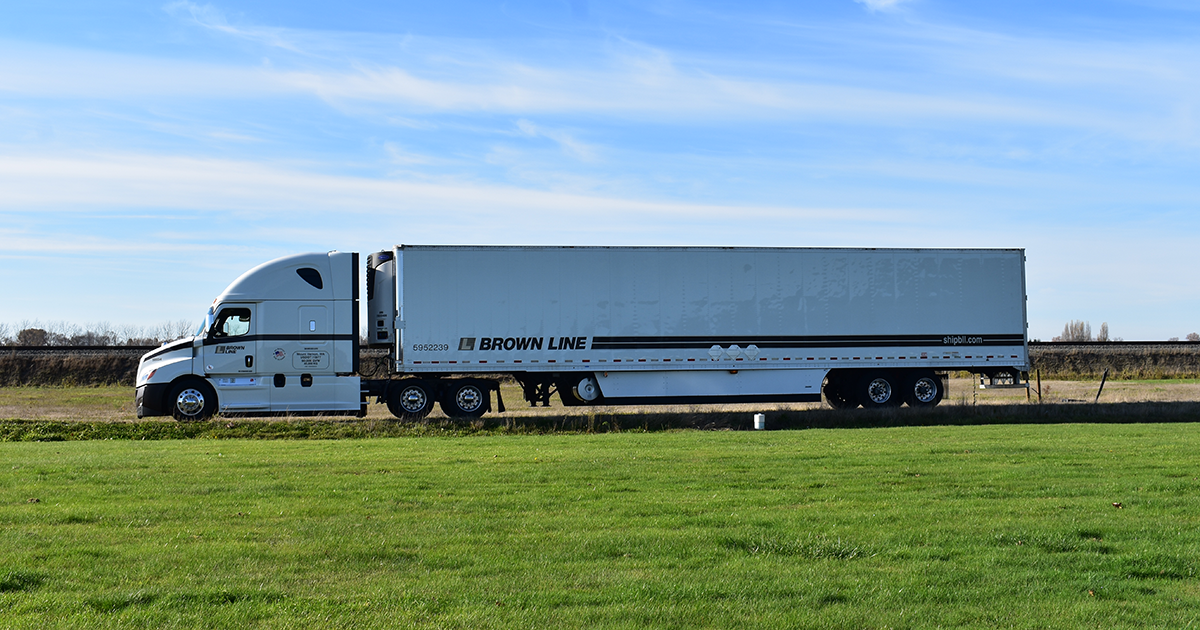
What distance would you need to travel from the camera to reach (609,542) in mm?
7590

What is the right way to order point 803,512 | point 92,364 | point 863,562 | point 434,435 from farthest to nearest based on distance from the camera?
point 92,364
point 434,435
point 803,512
point 863,562

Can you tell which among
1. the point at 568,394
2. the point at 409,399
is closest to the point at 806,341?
the point at 568,394

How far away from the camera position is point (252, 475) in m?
11.6

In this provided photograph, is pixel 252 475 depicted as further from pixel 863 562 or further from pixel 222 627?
pixel 863 562

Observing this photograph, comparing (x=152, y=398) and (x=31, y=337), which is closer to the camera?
(x=152, y=398)

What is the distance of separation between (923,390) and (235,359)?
16518mm

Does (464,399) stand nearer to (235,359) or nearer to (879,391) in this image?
(235,359)

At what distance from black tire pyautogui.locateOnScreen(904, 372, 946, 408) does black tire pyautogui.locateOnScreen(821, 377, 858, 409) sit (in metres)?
1.35

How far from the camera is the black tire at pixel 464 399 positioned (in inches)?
907

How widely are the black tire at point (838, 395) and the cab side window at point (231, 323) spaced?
14296 millimetres

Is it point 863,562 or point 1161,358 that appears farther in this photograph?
point 1161,358

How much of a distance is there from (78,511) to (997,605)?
24.7 feet

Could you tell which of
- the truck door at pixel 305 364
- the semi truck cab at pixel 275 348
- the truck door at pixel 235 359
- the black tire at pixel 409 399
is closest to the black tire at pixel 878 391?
→ the black tire at pixel 409 399

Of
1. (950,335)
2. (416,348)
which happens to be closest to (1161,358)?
(950,335)
